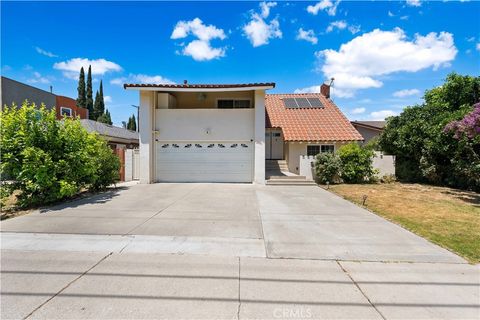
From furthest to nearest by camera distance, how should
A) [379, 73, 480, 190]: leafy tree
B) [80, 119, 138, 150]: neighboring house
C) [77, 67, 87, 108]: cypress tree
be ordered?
1. [77, 67, 87, 108]: cypress tree
2. [80, 119, 138, 150]: neighboring house
3. [379, 73, 480, 190]: leafy tree

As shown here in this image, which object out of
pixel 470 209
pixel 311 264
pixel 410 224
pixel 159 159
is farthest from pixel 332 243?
pixel 159 159

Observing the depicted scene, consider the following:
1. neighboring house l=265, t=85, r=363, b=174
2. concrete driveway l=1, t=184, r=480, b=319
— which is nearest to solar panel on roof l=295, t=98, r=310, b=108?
neighboring house l=265, t=85, r=363, b=174

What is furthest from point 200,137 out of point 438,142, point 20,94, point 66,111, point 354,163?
point 66,111

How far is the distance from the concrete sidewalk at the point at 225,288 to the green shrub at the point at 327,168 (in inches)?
361

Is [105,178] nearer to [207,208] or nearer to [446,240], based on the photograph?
[207,208]

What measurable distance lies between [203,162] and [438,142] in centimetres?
1188

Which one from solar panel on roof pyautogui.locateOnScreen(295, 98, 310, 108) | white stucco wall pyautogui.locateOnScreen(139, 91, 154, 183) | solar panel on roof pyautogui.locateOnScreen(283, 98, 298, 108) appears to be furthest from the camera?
solar panel on roof pyautogui.locateOnScreen(283, 98, 298, 108)

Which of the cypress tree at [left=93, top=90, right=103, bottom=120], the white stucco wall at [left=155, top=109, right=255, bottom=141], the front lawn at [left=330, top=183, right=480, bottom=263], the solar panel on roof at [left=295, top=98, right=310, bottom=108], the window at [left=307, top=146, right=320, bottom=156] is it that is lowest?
the front lawn at [left=330, top=183, right=480, bottom=263]

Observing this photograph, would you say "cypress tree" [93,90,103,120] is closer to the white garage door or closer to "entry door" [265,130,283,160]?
the white garage door

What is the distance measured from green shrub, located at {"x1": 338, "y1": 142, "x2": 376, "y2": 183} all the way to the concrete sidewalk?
31.2 feet

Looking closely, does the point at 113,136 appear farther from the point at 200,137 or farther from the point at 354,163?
the point at 354,163

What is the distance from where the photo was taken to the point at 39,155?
745cm

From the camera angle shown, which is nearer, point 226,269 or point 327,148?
point 226,269

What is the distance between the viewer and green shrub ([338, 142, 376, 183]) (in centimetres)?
1308
